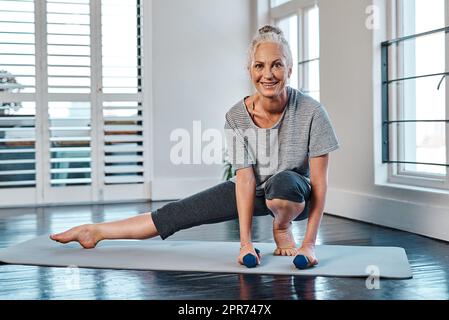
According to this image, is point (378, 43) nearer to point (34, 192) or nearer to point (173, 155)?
point (173, 155)

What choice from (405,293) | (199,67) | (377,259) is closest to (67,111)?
(199,67)

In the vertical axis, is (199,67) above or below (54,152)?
above

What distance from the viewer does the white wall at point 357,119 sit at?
3678 mm

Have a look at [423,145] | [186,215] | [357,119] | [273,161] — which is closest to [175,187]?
[357,119]

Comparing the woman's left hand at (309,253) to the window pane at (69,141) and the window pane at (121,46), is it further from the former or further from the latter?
the window pane at (121,46)

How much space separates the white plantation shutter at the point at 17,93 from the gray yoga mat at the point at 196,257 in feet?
6.45

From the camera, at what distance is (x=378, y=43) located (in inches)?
152

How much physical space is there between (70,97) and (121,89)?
400 mm

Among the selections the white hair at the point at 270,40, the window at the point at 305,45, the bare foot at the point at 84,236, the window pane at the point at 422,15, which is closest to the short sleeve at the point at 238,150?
the white hair at the point at 270,40

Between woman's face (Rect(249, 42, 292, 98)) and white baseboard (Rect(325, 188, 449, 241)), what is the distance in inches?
47.8

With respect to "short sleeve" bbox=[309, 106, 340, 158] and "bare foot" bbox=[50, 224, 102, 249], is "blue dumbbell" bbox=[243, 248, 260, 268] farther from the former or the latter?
"bare foot" bbox=[50, 224, 102, 249]

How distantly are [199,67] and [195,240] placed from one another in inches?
95.4

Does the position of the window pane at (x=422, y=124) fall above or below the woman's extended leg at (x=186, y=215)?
above

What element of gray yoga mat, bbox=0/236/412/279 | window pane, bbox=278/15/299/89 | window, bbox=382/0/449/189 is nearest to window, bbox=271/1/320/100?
window pane, bbox=278/15/299/89
